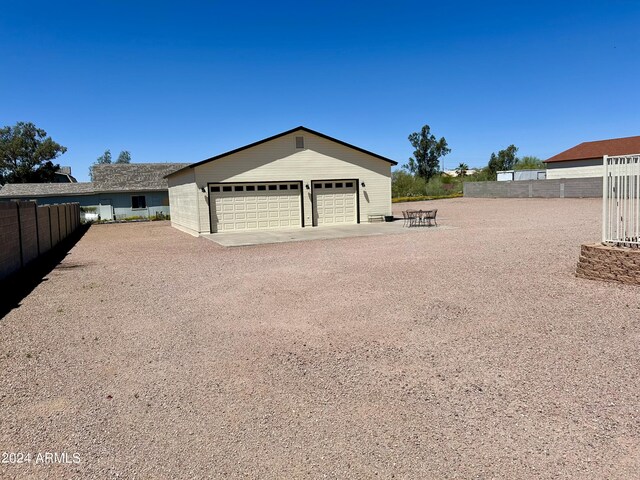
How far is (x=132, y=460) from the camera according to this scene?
133 inches

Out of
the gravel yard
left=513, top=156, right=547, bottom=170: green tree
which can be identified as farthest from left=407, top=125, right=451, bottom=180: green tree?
the gravel yard

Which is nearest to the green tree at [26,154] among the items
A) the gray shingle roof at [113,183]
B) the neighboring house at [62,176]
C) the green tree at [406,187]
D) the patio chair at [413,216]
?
the neighboring house at [62,176]

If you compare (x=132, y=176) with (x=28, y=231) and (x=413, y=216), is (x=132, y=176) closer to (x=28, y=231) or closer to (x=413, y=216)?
(x=413, y=216)

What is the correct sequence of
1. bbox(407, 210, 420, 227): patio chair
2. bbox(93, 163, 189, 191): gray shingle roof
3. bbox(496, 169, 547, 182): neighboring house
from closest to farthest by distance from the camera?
bbox(407, 210, 420, 227): patio chair < bbox(93, 163, 189, 191): gray shingle roof < bbox(496, 169, 547, 182): neighboring house

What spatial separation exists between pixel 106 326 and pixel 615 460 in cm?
632

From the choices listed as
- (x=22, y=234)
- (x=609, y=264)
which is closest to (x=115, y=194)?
(x=22, y=234)

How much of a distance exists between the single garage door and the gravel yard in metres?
12.1

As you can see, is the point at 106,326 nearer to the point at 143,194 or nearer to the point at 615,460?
the point at 615,460

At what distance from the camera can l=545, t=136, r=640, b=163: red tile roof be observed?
48125mm

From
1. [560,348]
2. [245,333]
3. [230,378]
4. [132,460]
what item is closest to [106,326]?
[245,333]

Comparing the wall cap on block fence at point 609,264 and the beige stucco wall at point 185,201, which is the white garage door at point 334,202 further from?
the wall cap on block fence at point 609,264

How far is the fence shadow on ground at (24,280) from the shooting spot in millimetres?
8474

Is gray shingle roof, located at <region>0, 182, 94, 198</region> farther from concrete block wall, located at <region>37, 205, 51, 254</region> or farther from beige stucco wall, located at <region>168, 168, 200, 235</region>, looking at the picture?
concrete block wall, located at <region>37, 205, 51, 254</region>

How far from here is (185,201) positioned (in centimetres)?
2403
